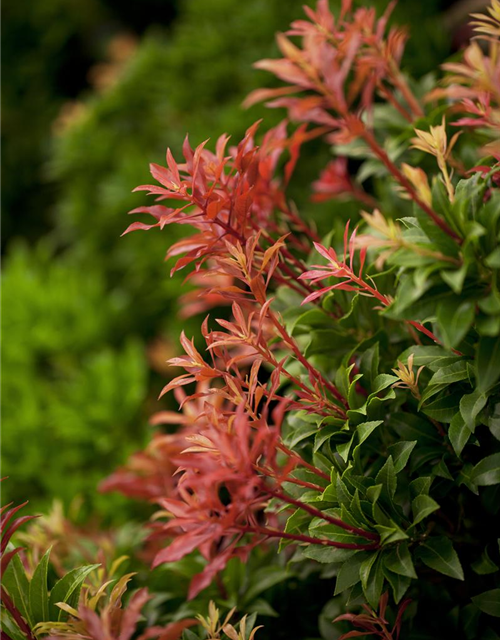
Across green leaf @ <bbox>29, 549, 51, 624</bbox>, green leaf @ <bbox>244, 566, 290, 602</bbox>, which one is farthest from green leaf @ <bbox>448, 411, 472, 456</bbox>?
green leaf @ <bbox>29, 549, 51, 624</bbox>

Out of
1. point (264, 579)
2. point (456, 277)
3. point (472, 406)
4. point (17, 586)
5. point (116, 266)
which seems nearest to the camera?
point (456, 277)

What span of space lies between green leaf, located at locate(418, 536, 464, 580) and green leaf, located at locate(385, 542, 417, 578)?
3 centimetres

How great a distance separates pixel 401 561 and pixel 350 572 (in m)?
0.06

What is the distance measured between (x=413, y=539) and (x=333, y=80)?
60 centimetres

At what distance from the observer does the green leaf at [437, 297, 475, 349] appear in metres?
0.51

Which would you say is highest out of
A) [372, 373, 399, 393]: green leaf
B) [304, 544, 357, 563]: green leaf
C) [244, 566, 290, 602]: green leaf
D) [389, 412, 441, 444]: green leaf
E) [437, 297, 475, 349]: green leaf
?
[437, 297, 475, 349]: green leaf

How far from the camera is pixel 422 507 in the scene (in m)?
0.63

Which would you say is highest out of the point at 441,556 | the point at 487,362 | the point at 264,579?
the point at 487,362

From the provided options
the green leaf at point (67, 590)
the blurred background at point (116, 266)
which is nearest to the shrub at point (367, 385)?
the green leaf at point (67, 590)

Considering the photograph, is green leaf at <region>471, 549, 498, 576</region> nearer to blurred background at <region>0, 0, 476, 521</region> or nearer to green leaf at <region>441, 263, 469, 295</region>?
green leaf at <region>441, 263, 469, 295</region>

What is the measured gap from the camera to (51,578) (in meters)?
0.85

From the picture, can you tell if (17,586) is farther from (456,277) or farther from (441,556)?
(456,277)

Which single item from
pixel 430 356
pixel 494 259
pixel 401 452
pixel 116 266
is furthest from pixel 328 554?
pixel 116 266

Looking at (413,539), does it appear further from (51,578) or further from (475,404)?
(51,578)
